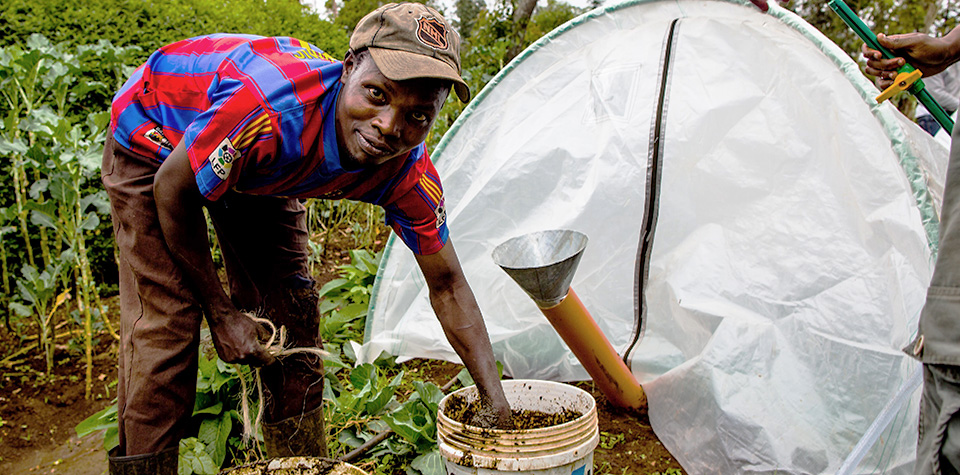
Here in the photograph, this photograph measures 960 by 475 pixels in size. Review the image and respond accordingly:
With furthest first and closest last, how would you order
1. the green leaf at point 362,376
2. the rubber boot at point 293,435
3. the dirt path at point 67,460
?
the green leaf at point 362,376 → the dirt path at point 67,460 → the rubber boot at point 293,435

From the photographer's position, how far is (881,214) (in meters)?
2.17

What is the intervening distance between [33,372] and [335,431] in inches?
69.7

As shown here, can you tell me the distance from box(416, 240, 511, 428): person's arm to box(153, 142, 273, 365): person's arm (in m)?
0.50

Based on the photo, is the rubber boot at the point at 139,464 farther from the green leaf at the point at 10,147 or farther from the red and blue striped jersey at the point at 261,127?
the green leaf at the point at 10,147

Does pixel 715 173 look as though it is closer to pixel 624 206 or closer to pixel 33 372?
pixel 624 206

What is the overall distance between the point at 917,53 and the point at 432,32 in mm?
1378

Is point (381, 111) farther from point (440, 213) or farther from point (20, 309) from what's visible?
point (20, 309)

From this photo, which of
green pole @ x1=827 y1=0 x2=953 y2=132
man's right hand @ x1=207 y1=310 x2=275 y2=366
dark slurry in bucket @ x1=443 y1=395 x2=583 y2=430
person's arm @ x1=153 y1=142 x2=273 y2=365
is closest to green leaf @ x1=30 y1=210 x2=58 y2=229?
person's arm @ x1=153 y1=142 x2=273 y2=365

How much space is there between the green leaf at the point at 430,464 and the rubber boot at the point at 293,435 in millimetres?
368

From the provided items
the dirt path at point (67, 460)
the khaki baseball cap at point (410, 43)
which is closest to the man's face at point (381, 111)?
the khaki baseball cap at point (410, 43)

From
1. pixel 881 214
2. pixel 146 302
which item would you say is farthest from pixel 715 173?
pixel 146 302

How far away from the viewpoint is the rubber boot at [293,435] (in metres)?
2.24

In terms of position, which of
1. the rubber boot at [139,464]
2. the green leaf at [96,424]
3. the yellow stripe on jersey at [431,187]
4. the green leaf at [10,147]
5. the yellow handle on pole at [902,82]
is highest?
the yellow handle on pole at [902,82]

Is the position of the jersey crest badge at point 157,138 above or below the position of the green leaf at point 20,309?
above
